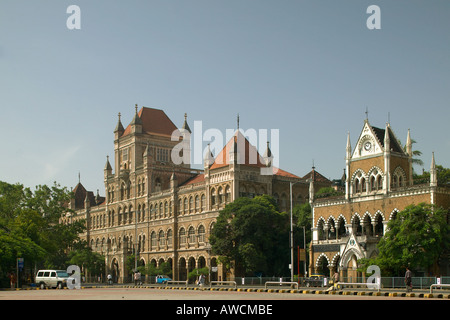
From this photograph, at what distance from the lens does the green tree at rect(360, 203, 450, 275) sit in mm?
51031

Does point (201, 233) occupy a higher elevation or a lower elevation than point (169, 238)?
higher

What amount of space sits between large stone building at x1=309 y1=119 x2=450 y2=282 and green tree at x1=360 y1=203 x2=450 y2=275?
280cm

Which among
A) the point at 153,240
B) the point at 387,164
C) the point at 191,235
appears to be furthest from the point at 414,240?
the point at 153,240

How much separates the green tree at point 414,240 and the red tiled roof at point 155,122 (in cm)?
5213

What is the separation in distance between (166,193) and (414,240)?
45.6m

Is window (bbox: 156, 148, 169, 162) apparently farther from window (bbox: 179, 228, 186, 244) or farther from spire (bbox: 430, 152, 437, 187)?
spire (bbox: 430, 152, 437, 187)

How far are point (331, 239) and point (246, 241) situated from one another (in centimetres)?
937

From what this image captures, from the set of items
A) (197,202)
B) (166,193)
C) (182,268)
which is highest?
(166,193)

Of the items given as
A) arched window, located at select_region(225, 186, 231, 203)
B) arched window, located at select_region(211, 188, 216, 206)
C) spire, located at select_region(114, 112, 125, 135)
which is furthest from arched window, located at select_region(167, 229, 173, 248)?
spire, located at select_region(114, 112, 125, 135)

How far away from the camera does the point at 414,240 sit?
51031 millimetres

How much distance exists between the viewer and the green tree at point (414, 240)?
5103cm

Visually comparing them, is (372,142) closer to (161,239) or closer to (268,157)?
(268,157)
